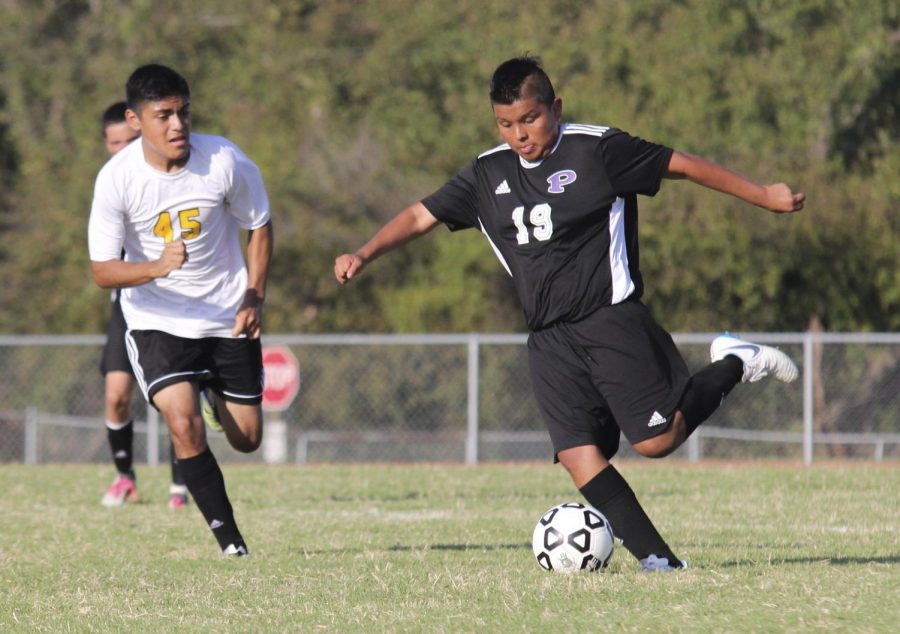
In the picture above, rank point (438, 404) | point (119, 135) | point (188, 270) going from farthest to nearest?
point (438, 404) → point (119, 135) → point (188, 270)

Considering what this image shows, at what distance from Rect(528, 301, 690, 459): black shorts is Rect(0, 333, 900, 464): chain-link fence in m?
11.7

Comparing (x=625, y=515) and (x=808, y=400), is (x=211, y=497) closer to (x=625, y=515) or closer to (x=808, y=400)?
(x=625, y=515)

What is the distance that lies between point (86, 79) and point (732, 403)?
16.5m

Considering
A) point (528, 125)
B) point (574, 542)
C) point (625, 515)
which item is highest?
point (528, 125)

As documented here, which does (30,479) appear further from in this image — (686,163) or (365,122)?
(365,122)

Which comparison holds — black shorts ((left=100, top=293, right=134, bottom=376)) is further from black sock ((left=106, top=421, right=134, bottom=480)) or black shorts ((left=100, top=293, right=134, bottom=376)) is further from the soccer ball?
the soccer ball

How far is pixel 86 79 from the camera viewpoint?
100 feet

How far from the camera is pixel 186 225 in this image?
7613 mm

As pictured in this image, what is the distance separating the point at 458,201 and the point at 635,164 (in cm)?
84

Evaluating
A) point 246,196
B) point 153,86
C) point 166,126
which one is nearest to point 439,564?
point 246,196

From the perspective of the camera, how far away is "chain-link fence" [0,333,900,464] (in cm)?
1883

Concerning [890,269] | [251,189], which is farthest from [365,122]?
[251,189]

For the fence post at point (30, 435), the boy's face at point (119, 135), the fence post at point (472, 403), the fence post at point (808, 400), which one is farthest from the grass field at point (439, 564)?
the fence post at point (30, 435)

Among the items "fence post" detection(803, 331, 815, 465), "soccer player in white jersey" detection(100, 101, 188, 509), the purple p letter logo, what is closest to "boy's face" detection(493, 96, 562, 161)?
the purple p letter logo
